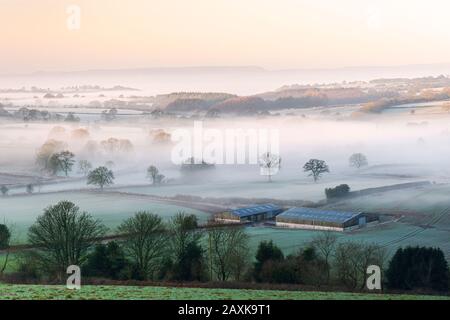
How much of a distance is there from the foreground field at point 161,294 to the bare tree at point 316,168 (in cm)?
692

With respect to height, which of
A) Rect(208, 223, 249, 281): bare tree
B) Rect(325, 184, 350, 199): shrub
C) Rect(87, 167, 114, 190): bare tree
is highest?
Rect(87, 167, 114, 190): bare tree

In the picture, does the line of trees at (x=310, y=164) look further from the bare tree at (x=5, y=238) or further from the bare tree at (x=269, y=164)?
the bare tree at (x=5, y=238)

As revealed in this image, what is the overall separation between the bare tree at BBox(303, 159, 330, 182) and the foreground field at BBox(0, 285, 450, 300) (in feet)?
22.7

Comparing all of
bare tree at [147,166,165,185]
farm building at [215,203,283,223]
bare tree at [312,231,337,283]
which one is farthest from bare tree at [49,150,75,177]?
bare tree at [312,231,337,283]

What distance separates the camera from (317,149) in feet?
67.6

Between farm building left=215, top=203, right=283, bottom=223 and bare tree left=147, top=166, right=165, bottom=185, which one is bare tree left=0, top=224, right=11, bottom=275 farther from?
farm building left=215, top=203, right=283, bottom=223

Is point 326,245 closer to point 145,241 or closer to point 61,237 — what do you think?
point 145,241

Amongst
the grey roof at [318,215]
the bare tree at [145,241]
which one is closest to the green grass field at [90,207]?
the bare tree at [145,241]

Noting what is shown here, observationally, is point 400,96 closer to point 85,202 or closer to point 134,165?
point 134,165

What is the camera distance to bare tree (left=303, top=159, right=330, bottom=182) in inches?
795

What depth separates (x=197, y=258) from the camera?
51.8ft

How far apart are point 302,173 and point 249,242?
4.04 metres

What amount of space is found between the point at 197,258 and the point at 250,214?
3437mm

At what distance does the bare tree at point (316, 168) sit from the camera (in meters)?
20.2
